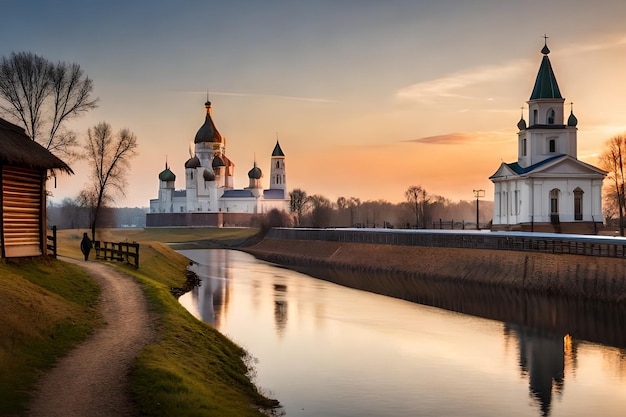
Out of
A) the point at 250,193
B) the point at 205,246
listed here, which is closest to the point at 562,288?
the point at 205,246

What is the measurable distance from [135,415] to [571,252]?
31.4m

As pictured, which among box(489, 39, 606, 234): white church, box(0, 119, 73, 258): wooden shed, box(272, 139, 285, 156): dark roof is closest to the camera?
box(0, 119, 73, 258): wooden shed

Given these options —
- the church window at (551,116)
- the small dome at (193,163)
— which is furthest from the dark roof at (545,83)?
the small dome at (193,163)

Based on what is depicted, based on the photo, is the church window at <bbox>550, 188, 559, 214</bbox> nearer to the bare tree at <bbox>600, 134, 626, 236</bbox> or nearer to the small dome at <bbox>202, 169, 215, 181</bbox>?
the bare tree at <bbox>600, 134, 626, 236</bbox>

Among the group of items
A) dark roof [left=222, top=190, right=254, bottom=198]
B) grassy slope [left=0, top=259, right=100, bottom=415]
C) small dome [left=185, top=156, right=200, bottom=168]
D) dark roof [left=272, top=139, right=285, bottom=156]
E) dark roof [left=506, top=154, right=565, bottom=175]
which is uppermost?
dark roof [left=272, top=139, right=285, bottom=156]

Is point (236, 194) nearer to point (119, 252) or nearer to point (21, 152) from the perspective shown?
point (119, 252)

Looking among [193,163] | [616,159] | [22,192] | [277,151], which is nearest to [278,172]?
[277,151]

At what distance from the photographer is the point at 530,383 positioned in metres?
20.7

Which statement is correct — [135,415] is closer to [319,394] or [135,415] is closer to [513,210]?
[319,394]

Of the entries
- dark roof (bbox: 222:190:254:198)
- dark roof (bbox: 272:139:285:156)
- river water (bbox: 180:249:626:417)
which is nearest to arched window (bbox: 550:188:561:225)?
river water (bbox: 180:249:626:417)

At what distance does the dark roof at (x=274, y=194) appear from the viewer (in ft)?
531

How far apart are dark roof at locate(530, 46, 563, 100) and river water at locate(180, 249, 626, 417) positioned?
36480mm

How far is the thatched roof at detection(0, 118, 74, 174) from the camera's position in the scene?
24966mm

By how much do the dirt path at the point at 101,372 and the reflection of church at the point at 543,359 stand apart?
9894 mm
